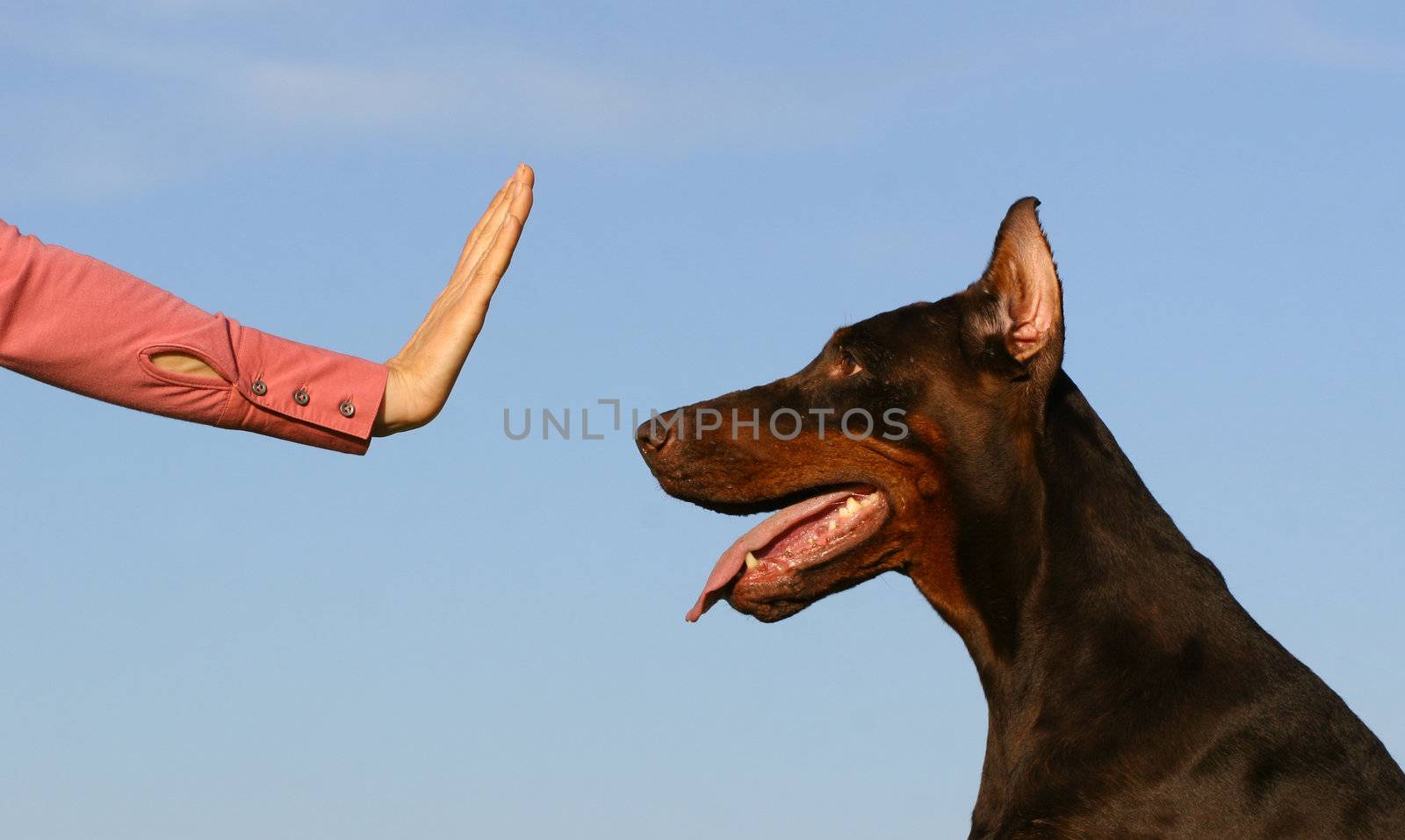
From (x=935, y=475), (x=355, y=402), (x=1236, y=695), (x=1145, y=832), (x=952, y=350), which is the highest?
(x=952, y=350)

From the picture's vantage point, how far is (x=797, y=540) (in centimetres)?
Answer: 546

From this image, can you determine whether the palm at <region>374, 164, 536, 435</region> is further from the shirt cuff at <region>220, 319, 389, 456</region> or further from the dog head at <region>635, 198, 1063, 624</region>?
the dog head at <region>635, 198, 1063, 624</region>

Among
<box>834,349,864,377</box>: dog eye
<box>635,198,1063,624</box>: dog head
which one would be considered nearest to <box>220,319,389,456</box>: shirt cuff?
<box>635,198,1063,624</box>: dog head

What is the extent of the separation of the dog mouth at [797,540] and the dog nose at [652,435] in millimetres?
525

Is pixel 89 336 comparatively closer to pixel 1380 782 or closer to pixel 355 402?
pixel 355 402

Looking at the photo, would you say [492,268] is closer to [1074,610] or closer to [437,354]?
[437,354]

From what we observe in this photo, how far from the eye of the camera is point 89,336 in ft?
7.33

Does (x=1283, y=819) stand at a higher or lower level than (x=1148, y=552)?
lower

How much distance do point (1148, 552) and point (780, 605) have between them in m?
1.41

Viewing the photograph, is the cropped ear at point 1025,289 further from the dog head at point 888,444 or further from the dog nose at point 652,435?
the dog nose at point 652,435

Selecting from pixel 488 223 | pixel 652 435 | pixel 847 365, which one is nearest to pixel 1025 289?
pixel 847 365

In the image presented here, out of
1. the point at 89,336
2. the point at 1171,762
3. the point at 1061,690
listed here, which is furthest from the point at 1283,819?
the point at 89,336

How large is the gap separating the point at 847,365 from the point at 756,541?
80 cm

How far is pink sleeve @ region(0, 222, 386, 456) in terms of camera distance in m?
2.20
